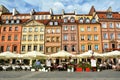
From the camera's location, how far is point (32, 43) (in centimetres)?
4941

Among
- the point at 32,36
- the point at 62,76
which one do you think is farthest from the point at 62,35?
the point at 62,76

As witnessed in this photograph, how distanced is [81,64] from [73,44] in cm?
2395

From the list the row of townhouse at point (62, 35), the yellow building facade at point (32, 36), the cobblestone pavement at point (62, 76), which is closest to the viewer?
the cobblestone pavement at point (62, 76)

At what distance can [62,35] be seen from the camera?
49312mm

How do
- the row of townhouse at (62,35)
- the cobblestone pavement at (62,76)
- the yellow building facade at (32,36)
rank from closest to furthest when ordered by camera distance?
the cobblestone pavement at (62,76)
the row of townhouse at (62,35)
the yellow building facade at (32,36)

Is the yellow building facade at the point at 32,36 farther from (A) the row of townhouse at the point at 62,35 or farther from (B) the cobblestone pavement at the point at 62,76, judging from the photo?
(B) the cobblestone pavement at the point at 62,76

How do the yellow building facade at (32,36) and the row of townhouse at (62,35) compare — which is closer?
the row of townhouse at (62,35)

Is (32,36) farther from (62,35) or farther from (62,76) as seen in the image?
(62,76)

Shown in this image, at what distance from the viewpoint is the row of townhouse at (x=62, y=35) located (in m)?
48.5

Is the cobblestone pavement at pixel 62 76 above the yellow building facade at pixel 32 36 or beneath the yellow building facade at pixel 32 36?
beneath

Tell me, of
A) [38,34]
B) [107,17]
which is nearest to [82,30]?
[107,17]

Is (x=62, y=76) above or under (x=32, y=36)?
under

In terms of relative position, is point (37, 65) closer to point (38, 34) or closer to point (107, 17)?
point (38, 34)

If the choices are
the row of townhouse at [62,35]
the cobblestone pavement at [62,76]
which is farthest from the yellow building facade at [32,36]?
the cobblestone pavement at [62,76]
